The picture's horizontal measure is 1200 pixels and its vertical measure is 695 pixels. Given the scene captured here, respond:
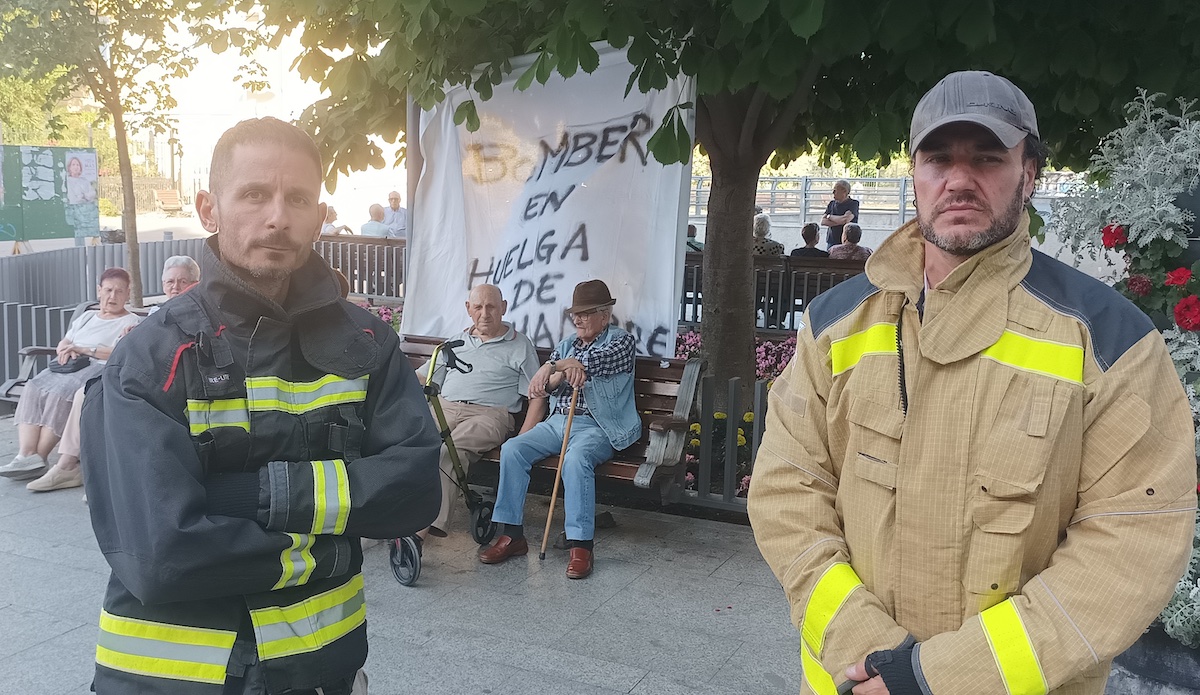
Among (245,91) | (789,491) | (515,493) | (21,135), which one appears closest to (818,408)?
(789,491)

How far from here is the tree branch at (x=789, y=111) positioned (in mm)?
6293

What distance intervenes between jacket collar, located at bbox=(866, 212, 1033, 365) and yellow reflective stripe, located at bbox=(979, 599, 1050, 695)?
18.3 inches

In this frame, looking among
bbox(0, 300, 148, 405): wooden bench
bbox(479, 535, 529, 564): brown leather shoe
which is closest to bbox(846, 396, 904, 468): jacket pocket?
bbox(479, 535, 529, 564): brown leather shoe

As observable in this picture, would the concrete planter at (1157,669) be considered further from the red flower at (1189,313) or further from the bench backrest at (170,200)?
the bench backrest at (170,200)

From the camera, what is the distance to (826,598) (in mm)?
2020

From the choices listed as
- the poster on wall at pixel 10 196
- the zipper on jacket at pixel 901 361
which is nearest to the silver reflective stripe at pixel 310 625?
the zipper on jacket at pixel 901 361

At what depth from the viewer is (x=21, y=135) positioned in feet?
120

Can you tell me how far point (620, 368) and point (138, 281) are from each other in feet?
25.6

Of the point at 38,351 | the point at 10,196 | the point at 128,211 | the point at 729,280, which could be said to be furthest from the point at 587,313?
the point at 10,196

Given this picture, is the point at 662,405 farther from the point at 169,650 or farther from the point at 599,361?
the point at 169,650

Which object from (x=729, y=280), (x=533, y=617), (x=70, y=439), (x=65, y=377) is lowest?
(x=533, y=617)

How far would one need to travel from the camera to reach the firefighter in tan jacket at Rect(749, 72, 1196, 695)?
71.8 inches

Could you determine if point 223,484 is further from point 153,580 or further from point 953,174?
point 953,174

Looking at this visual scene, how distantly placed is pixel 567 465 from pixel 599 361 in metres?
0.64
